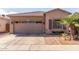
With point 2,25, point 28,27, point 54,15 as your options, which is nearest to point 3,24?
point 2,25

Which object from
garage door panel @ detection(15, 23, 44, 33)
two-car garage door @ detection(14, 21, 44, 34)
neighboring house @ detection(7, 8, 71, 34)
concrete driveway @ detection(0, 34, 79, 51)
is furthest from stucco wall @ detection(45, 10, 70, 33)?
concrete driveway @ detection(0, 34, 79, 51)

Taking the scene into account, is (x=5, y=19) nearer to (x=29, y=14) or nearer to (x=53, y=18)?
(x=29, y=14)

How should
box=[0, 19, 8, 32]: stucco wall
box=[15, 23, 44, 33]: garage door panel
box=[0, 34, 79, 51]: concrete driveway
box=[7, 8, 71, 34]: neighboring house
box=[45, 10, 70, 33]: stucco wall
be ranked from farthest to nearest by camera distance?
box=[0, 19, 8, 32]: stucco wall
box=[15, 23, 44, 33]: garage door panel
box=[7, 8, 71, 34]: neighboring house
box=[45, 10, 70, 33]: stucco wall
box=[0, 34, 79, 51]: concrete driveway

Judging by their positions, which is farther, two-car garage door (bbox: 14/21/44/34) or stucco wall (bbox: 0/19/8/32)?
stucco wall (bbox: 0/19/8/32)

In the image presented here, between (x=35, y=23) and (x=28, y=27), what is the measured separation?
1209mm

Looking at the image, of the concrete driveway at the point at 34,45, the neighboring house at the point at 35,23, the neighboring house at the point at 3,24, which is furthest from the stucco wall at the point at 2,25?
the concrete driveway at the point at 34,45

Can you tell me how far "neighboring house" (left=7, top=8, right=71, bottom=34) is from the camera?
92.7 ft

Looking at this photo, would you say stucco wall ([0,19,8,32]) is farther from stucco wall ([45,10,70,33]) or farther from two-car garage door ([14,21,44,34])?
stucco wall ([45,10,70,33])

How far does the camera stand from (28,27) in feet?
95.6

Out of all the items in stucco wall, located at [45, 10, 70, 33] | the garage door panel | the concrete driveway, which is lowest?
the concrete driveway

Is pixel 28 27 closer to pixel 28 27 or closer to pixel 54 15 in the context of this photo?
pixel 28 27

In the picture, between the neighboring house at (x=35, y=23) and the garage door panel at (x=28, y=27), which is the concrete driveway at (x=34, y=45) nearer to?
the neighboring house at (x=35, y=23)
